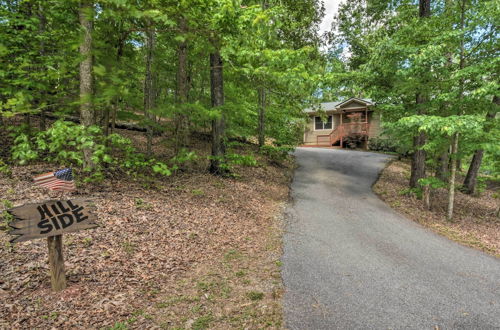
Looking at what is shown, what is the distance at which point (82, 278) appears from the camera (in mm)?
3480

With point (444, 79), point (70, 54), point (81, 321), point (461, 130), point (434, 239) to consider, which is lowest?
point (434, 239)

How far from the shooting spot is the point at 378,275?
4.47 meters

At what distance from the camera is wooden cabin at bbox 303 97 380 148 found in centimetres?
2442

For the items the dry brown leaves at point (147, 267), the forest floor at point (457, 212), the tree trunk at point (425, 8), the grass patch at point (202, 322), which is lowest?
the forest floor at point (457, 212)

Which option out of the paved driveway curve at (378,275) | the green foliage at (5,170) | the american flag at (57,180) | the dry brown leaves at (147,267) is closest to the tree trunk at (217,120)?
the dry brown leaves at (147,267)

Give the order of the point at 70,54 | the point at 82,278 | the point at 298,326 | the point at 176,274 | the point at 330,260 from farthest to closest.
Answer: the point at 70,54
the point at 330,260
the point at 176,274
the point at 82,278
the point at 298,326

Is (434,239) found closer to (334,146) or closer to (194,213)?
(194,213)

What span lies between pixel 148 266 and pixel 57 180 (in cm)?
187

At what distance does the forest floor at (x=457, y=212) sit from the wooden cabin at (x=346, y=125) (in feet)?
38.9

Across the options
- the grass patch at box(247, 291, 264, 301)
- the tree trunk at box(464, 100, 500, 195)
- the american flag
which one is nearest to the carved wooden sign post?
the american flag

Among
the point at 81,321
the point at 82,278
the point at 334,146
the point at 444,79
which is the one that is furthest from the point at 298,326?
the point at 334,146

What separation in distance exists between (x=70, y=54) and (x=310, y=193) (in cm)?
898

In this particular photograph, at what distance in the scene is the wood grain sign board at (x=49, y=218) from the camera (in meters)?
2.85

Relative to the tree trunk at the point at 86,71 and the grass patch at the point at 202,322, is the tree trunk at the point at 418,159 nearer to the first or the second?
the grass patch at the point at 202,322
